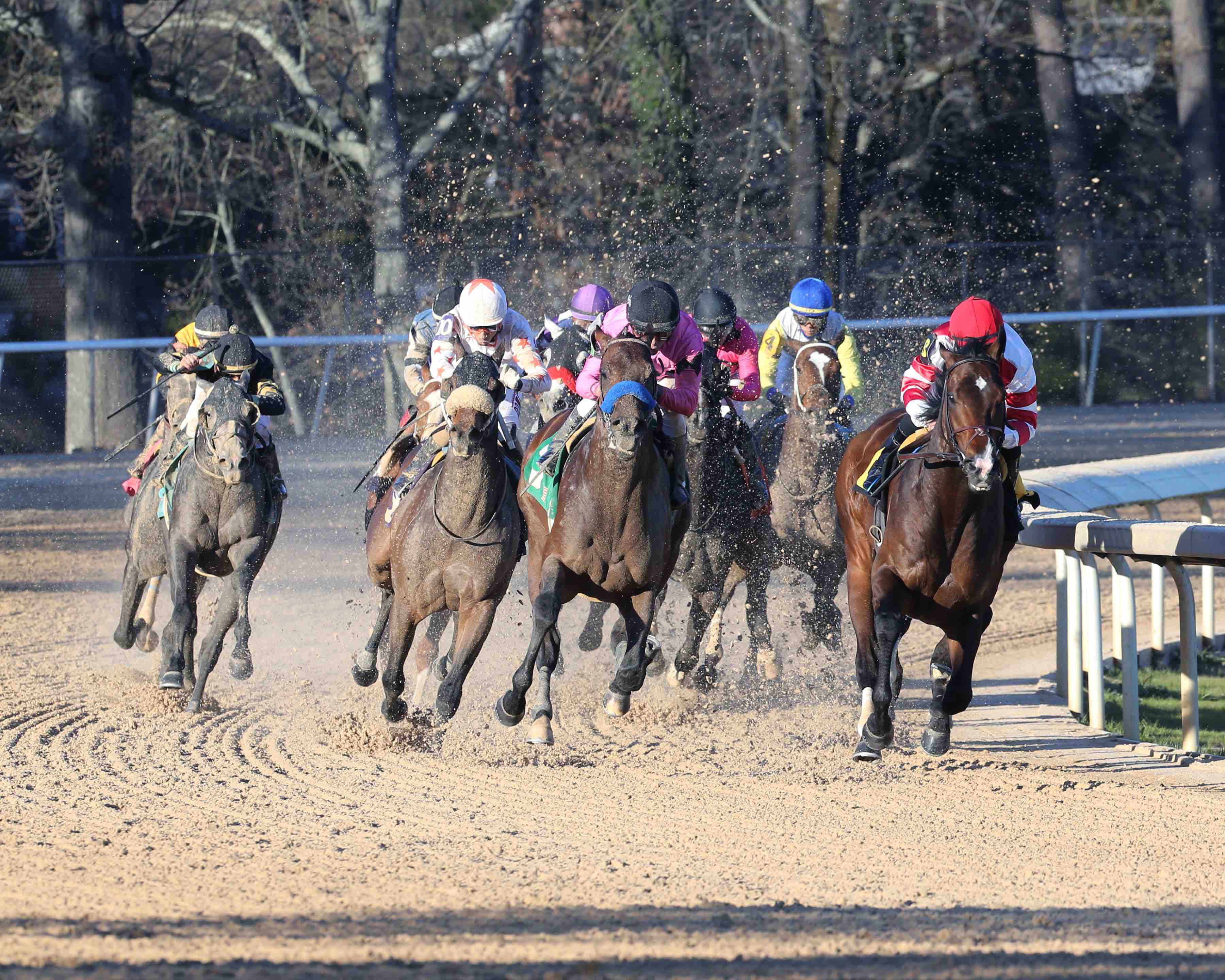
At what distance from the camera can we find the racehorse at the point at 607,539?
7.42m

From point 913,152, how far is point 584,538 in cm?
2131

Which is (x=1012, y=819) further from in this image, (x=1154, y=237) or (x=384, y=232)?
(x=1154, y=237)

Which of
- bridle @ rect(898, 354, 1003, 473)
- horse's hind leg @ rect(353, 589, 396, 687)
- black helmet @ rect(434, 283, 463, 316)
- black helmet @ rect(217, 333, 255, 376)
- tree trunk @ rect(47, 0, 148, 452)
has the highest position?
tree trunk @ rect(47, 0, 148, 452)

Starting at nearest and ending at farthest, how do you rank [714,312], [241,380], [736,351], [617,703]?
[617,703]
[241,380]
[714,312]
[736,351]

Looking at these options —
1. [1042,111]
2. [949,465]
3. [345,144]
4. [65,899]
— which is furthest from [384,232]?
[65,899]

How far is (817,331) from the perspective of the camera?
31.8 ft

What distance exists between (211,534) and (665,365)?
2.55 meters

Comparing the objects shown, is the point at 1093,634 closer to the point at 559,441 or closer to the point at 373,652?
the point at 559,441

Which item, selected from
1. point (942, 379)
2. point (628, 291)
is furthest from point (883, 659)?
point (628, 291)

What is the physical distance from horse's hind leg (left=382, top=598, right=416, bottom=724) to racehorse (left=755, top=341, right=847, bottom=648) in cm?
261

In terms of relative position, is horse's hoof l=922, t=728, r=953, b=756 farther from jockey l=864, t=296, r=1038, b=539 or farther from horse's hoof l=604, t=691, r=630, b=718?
horse's hoof l=604, t=691, r=630, b=718

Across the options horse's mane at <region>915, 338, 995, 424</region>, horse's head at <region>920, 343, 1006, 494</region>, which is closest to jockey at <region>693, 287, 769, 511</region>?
horse's mane at <region>915, 338, 995, 424</region>

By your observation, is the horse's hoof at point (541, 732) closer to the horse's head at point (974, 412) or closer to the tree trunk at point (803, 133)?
the horse's head at point (974, 412)

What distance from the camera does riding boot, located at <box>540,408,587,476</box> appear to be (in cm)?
790
